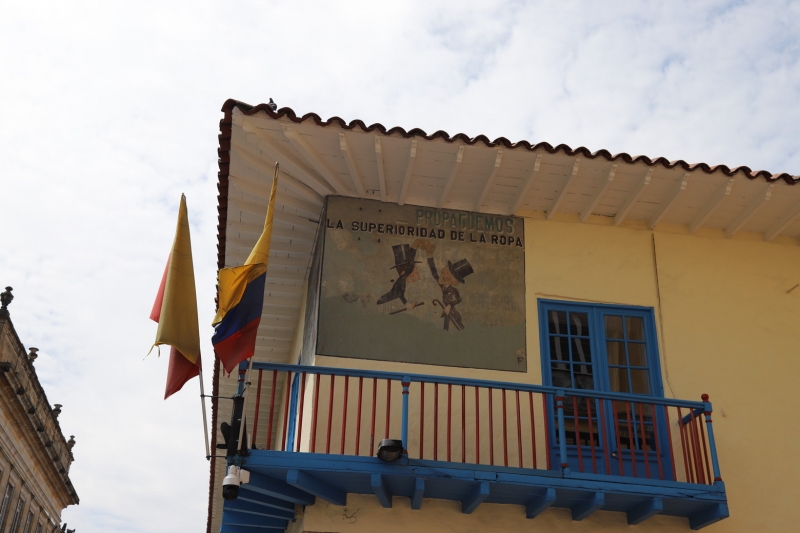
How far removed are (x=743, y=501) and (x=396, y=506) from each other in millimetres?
3612

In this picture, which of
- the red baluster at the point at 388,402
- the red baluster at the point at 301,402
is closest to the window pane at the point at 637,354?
the red baluster at the point at 388,402

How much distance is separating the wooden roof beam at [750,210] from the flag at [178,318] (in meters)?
6.33

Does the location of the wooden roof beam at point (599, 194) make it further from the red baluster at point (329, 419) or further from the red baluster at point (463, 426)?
the red baluster at point (329, 419)

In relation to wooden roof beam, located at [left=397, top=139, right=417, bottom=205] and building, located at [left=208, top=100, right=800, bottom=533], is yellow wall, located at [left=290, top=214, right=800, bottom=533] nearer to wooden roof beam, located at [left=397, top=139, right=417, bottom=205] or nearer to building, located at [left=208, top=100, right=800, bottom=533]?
building, located at [left=208, top=100, right=800, bottom=533]

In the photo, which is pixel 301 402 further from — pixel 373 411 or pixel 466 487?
pixel 466 487

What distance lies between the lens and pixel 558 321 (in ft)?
31.6

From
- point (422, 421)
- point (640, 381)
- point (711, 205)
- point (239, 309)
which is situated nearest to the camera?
point (239, 309)

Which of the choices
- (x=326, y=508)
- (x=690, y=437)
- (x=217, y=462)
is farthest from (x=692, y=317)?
(x=217, y=462)

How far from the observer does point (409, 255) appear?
31.5 feet

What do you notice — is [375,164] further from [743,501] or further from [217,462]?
[217,462]

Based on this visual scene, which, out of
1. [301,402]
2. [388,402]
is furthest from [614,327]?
[301,402]

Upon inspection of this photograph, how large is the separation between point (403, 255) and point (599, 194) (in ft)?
7.62

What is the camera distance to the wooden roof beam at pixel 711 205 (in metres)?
9.59

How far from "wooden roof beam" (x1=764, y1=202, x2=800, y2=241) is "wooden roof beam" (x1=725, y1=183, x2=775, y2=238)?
393 millimetres
